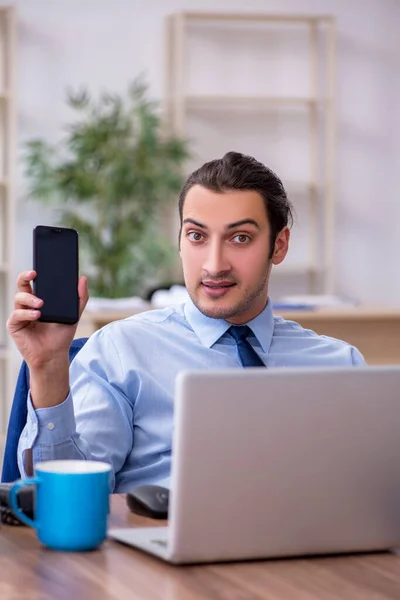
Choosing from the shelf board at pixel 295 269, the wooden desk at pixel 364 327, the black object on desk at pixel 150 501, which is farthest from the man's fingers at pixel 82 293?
the shelf board at pixel 295 269

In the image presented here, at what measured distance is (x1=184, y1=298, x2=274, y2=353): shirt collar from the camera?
184 centimetres

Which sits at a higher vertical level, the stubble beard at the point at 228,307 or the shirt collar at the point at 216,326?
the stubble beard at the point at 228,307

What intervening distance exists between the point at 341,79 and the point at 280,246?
496 centimetres

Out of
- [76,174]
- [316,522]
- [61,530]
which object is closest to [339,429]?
[316,522]

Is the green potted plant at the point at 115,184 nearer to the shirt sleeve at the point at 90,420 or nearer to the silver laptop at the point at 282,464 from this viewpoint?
the shirt sleeve at the point at 90,420

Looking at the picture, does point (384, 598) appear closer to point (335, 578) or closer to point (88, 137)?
point (335, 578)

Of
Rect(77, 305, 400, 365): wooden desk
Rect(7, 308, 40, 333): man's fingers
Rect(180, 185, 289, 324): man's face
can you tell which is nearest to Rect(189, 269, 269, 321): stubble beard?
Rect(180, 185, 289, 324): man's face

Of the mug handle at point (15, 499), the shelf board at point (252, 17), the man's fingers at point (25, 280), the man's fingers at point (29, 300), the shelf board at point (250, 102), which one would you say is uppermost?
the shelf board at point (252, 17)

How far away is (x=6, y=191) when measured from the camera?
6.02 metres

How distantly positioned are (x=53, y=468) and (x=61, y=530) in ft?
0.31

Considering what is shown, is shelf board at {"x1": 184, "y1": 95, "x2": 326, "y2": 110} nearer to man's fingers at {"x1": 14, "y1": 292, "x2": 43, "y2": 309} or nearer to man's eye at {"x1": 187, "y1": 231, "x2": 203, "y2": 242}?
man's eye at {"x1": 187, "y1": 231, "x2": 203, "y2": 242}

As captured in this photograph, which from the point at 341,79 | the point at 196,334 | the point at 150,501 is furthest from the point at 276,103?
the point at 150,501

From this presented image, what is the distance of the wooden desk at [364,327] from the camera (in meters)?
3.92

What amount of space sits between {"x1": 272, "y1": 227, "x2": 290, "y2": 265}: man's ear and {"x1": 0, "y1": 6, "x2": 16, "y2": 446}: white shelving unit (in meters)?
4.12
